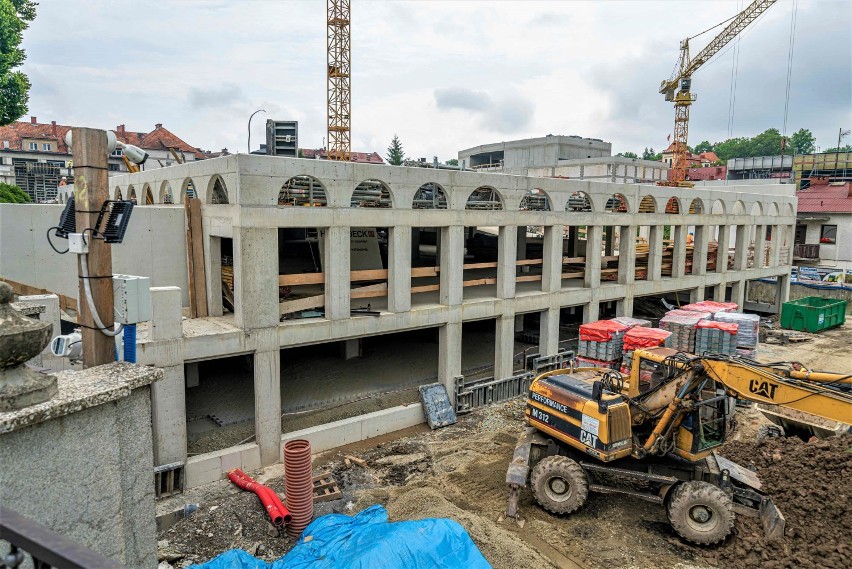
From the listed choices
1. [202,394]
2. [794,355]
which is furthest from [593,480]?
[794,355]

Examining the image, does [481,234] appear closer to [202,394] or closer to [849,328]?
[202,394]

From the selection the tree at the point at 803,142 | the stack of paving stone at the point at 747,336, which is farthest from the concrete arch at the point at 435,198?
the tree at the point at 803,142

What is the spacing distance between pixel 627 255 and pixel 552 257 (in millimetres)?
4786

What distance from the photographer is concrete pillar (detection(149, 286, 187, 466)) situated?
39.1ft

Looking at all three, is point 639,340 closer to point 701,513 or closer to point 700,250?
point 701,513

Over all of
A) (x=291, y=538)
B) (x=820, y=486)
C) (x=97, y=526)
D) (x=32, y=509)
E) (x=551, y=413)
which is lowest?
(x=291, y=538)

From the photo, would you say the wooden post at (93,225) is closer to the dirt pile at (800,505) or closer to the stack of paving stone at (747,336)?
the dirt pile at (800,505)

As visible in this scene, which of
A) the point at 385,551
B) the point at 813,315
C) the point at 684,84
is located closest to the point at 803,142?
the point at 684,84

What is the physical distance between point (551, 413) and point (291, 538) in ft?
19.6

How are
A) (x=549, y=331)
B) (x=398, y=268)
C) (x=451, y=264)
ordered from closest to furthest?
(x=398, y=268) → (x=451, y=264) → (x=549, y=331)

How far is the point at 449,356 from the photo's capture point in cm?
1738

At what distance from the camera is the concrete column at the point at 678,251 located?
82.8 ft

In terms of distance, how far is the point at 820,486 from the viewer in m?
11.4

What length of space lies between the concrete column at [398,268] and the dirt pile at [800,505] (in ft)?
31.1
